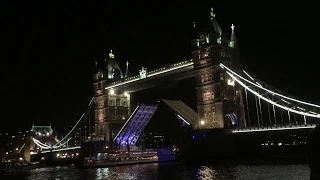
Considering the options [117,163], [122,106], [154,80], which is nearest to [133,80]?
[154,80]

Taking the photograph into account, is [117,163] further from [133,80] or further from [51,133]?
[51,133]

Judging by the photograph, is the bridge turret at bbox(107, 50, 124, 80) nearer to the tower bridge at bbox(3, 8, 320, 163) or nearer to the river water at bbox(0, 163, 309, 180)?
the tower bridge at bbox(3, 8, 320, 163)

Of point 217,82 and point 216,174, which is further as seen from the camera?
point 217,82

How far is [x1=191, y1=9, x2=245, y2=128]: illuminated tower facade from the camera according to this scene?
51.2m

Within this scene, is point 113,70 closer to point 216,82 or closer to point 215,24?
point 215,24

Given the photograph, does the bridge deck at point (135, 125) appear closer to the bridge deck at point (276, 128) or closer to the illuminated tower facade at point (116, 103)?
the illuminated tower facade at point (116, 103)

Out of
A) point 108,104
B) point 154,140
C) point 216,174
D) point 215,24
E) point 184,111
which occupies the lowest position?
point 216,174

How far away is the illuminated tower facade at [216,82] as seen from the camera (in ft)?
168

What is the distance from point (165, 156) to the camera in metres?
62.7

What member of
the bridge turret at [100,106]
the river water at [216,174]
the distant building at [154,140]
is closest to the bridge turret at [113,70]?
the bridge turret at [100,106]

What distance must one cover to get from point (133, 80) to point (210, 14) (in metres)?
19.9

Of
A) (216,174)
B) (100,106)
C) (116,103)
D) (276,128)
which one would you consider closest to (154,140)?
(116,103)

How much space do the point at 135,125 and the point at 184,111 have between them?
39.1ft

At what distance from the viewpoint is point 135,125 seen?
2685 inches
